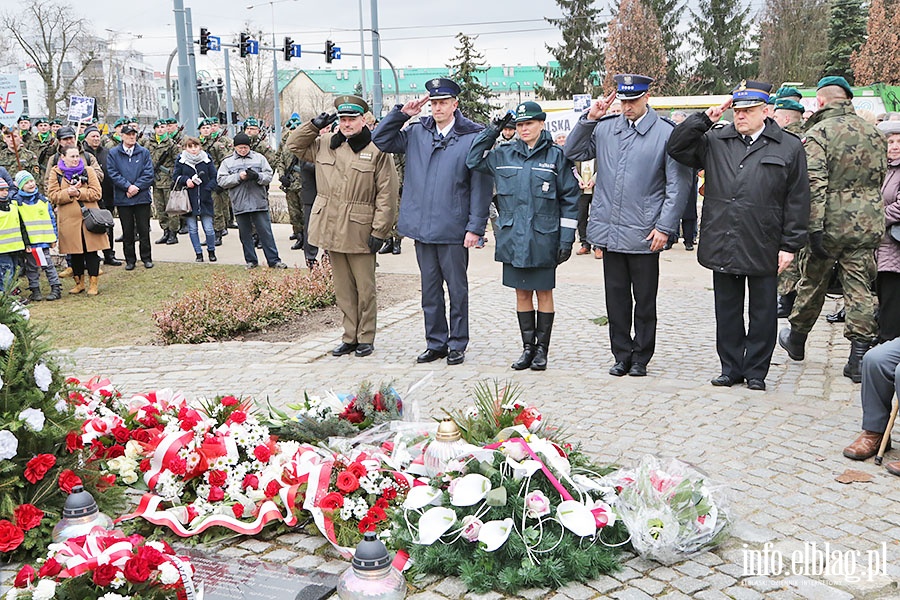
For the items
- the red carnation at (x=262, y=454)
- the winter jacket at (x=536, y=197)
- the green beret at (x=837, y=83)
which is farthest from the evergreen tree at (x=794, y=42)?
the red carnation at (x=262, y=454)

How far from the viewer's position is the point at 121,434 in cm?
503

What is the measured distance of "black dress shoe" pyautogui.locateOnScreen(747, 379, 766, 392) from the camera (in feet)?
21.3

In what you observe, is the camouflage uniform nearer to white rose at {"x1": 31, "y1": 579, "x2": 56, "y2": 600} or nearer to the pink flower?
the pink flower

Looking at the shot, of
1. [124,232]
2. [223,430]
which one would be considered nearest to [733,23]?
[124,232]

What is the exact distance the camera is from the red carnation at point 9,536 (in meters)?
3.83

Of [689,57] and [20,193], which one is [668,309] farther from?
[689,57]

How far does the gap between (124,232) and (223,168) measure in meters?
1.99

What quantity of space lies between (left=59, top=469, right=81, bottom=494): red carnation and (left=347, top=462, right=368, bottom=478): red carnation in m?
1.26

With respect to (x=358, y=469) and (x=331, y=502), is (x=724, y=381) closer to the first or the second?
(x=358, y=469)

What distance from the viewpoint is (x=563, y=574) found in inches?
147

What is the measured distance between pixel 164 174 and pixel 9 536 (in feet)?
41.2

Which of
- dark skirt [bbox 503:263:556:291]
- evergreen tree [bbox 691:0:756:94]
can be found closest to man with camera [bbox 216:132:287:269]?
dark skirt [bbox 503:263:556:291]

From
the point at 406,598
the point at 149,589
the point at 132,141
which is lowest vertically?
the point at 406,598

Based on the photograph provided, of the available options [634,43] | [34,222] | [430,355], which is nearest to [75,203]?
[34,222]
